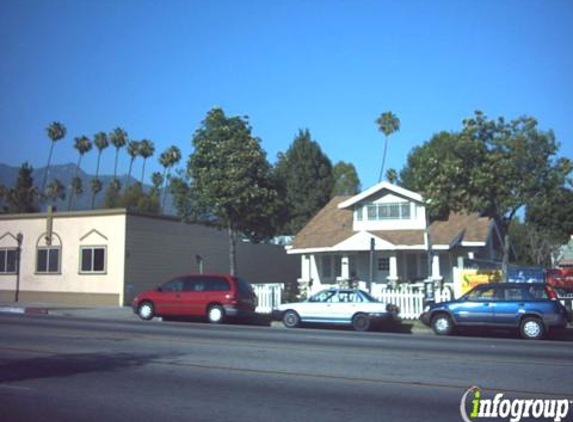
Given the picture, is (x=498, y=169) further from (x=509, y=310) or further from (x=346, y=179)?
(x=346, y=179)

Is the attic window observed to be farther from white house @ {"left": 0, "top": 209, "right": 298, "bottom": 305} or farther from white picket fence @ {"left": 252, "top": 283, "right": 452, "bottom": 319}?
white house @ {"left": 0, "top": 209, "right": 298, "bottom": 305}

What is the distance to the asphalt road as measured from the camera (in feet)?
25.7

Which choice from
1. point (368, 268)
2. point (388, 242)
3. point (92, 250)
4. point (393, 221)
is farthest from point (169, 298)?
point (393, 221)

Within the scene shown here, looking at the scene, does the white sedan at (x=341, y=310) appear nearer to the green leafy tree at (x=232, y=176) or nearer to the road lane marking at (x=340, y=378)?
the green leafy tree at (x=232, y=176)

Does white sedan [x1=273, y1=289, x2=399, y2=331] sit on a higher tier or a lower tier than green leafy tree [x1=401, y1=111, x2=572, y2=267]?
lower

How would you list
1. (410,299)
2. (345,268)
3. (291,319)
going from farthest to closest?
(345,268) < (410,299) < (291,319)

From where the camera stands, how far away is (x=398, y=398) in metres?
8.62

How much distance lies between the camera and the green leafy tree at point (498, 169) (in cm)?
2278

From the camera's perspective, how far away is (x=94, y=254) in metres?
31.1

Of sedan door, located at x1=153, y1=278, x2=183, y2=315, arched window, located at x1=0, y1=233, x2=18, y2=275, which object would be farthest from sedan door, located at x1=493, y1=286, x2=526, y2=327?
arched window, located at x1=0, y1=233, x2=18, y2=275

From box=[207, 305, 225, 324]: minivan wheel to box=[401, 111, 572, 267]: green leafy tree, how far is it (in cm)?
916

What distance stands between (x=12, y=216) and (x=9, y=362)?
24.9 metres

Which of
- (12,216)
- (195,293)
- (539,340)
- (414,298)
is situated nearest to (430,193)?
(414,298)

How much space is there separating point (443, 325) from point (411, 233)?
11.1 metres
